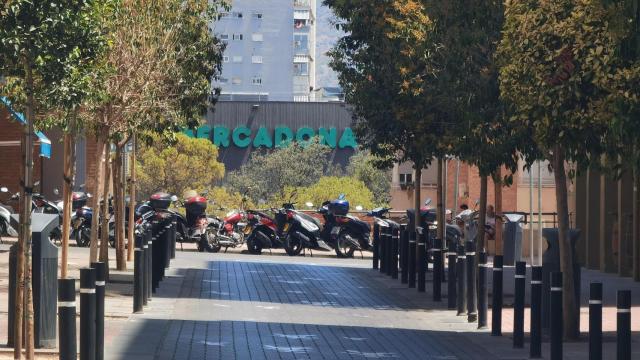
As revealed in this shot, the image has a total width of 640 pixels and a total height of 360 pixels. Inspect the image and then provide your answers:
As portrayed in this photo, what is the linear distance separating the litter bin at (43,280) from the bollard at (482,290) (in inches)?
239

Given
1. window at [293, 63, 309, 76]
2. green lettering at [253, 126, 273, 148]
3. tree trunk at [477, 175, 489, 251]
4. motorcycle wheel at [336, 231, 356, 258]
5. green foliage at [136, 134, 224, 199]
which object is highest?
window at [293, 63, 309, 76]

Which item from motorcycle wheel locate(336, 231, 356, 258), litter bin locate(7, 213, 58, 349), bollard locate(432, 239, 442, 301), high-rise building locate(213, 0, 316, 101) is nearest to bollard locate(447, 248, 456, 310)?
bollard locate(432, 239, 442, 301)

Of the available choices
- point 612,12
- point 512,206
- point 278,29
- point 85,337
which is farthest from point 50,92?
point 278,29

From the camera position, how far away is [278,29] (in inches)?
6629

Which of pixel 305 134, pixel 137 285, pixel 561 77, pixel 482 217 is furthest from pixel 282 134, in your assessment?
pixel 561 77

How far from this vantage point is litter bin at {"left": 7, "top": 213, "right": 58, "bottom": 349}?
1409cm

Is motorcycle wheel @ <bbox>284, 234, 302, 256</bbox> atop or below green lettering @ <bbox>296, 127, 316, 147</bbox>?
below

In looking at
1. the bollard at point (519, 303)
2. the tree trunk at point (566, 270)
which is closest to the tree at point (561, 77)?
the tree trunk at point (566, 270)

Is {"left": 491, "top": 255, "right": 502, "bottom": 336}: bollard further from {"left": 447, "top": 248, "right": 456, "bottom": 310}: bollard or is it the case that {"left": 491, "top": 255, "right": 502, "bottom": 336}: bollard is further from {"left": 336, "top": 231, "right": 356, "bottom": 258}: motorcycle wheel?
{"left": 336, "top": 231, "right": 356, "bottom": 258}: motorcycle wheel

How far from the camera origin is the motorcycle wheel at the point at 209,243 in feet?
134

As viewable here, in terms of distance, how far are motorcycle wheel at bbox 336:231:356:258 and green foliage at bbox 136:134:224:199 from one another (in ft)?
136

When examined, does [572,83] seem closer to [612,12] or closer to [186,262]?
[612,12]

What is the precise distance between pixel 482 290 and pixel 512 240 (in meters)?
18.1

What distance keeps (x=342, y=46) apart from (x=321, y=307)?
473 inches
